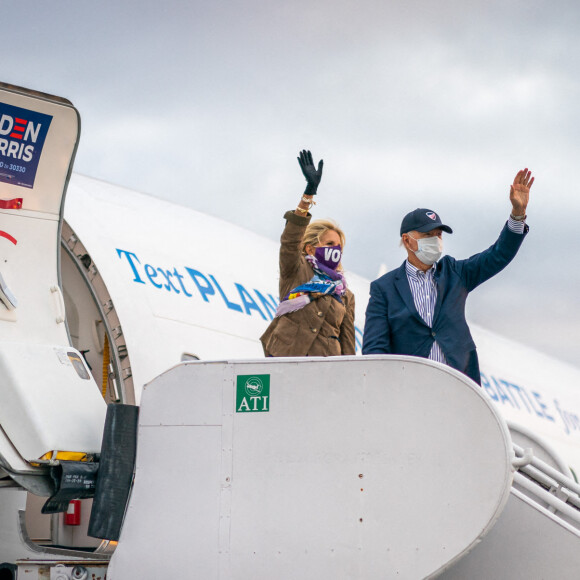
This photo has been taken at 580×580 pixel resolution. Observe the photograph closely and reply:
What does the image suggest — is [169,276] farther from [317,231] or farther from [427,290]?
[427,290]

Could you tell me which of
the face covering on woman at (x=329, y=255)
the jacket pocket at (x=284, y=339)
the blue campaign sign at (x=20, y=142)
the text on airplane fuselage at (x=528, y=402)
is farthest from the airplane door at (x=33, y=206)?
the text on airplane fuselage at (x=528, y=402)

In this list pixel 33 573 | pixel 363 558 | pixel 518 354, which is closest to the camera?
pixel 363 558

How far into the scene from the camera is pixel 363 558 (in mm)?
3949

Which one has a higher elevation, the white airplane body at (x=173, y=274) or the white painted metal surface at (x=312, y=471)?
the white airplane body at (x=173, y=274)

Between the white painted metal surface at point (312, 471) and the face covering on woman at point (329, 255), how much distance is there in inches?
55.4

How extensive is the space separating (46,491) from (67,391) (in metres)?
0.59

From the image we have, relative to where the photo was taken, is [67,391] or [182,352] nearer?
[67,391]

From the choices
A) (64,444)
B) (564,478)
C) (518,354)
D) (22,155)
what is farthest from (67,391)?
(518,354)

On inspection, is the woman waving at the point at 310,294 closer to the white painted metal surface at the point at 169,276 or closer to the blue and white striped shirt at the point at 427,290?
the blue and white striped shirt at the point at 427,290

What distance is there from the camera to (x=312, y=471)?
13.5 ft

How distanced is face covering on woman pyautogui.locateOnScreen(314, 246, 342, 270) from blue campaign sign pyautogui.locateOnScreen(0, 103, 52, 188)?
1.76 m

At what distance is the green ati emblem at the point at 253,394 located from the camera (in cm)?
429

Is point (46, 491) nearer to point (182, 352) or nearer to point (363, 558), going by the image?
point (363, 558)

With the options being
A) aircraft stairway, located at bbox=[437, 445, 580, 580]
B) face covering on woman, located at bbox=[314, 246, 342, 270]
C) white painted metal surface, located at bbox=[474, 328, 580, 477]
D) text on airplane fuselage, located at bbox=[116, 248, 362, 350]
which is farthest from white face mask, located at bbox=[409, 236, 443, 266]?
white painted metal surface, located at bbox=[474, 328, 580, 477]
